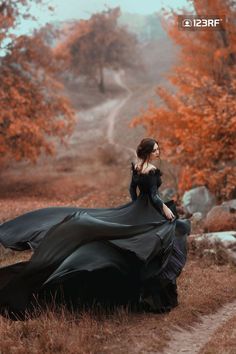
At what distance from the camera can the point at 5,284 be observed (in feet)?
21.2

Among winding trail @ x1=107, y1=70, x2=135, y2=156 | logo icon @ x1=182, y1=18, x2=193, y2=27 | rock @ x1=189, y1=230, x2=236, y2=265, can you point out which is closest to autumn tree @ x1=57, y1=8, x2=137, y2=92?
winding trail @ x1=107, y1=70, x2=135, y2=156

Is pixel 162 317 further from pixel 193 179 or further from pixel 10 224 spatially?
pixel 193 179

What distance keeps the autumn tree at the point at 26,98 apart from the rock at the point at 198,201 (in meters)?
8.45

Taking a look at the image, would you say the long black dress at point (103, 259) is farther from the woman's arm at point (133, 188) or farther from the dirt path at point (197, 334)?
the dirt path at point (197, 334)

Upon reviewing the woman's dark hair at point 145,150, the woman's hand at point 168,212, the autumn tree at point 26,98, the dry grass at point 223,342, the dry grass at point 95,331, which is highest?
the autumn tree at point 26,98

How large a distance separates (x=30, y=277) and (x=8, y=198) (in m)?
17.2

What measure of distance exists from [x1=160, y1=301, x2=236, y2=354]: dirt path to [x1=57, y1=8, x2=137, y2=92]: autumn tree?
40466mm

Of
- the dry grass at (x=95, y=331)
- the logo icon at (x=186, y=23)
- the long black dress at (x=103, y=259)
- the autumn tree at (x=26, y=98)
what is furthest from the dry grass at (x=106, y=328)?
the autumn tree at (x=26, y=98)

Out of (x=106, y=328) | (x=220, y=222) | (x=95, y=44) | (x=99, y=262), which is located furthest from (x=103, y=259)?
(x=95, y=44)

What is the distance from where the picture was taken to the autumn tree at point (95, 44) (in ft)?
153

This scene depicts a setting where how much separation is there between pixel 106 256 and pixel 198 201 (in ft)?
36.8

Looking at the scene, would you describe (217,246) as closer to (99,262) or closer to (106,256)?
(106,256)

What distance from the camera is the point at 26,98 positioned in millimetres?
24859

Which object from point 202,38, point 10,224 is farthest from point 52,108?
point 10,224
